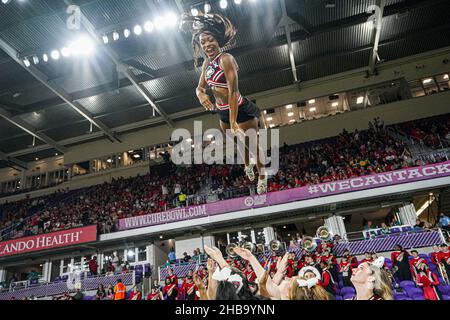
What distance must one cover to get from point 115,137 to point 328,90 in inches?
668

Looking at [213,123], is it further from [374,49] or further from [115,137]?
[374,49]

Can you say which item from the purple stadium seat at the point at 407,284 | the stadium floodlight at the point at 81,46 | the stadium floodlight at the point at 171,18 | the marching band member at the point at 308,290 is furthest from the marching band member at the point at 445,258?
the stadium floodlight at the point at 81,46

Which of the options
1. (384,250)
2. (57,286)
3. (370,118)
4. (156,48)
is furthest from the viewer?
(370,118)

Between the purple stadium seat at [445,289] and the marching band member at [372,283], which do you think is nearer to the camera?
the marching band member at [372,283]

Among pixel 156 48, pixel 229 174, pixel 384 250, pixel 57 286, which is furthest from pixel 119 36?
pixel 384 250

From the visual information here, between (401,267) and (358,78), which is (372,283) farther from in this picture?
(358,78)

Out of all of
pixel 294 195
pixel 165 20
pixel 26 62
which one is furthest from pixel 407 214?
pixel 26 62

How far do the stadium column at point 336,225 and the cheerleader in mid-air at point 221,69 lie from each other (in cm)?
1487

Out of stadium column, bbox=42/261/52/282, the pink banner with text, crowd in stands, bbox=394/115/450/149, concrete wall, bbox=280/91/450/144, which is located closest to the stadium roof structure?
concrete wall, bbox=280/91/450/144

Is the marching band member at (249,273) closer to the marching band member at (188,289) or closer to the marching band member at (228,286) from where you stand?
the marching band member at (188,289)

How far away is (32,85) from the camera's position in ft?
71.6

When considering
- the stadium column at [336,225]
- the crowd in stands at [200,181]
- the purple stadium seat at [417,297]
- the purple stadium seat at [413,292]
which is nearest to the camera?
the purple stadium seat at [417,297]

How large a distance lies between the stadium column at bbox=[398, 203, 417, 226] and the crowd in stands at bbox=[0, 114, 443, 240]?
2.32 meters

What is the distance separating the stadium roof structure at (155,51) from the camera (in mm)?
17672
